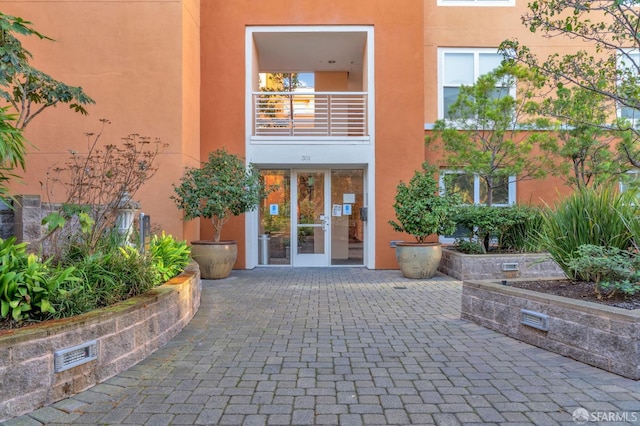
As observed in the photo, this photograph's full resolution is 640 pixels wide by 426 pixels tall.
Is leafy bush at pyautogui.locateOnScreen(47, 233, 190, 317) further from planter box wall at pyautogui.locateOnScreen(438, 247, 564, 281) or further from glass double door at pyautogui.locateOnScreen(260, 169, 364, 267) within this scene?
planter box wall at pyautogui.locateOnScreen(438, 247, 564, 281)

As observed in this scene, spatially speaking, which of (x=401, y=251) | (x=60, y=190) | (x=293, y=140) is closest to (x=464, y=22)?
(x=293, y=140)

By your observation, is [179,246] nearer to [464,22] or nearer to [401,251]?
[401,251]

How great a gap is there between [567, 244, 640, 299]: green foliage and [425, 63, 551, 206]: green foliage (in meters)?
4.69

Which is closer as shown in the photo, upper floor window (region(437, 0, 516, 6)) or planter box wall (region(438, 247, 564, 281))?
planter box wall (region(438, 247, 564, 281))

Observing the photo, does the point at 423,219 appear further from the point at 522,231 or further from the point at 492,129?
the point at 492,129

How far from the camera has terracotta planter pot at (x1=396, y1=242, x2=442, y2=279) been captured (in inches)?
336

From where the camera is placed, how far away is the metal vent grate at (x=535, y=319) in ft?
14.0

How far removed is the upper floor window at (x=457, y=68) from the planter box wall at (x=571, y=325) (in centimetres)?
734

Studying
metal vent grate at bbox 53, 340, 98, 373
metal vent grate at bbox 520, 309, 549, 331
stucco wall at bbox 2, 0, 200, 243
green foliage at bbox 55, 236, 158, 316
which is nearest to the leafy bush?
green foliage at bbox 55, 236, 158, 316

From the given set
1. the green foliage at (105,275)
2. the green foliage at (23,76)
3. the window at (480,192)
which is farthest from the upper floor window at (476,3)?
the green foliage at (105,275)

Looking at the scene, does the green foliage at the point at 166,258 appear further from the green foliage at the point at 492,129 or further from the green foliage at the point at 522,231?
the green foliage at the point at 522,231

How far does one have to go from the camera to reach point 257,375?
3680 mm

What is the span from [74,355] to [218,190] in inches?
205

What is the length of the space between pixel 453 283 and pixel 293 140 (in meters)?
5.03
